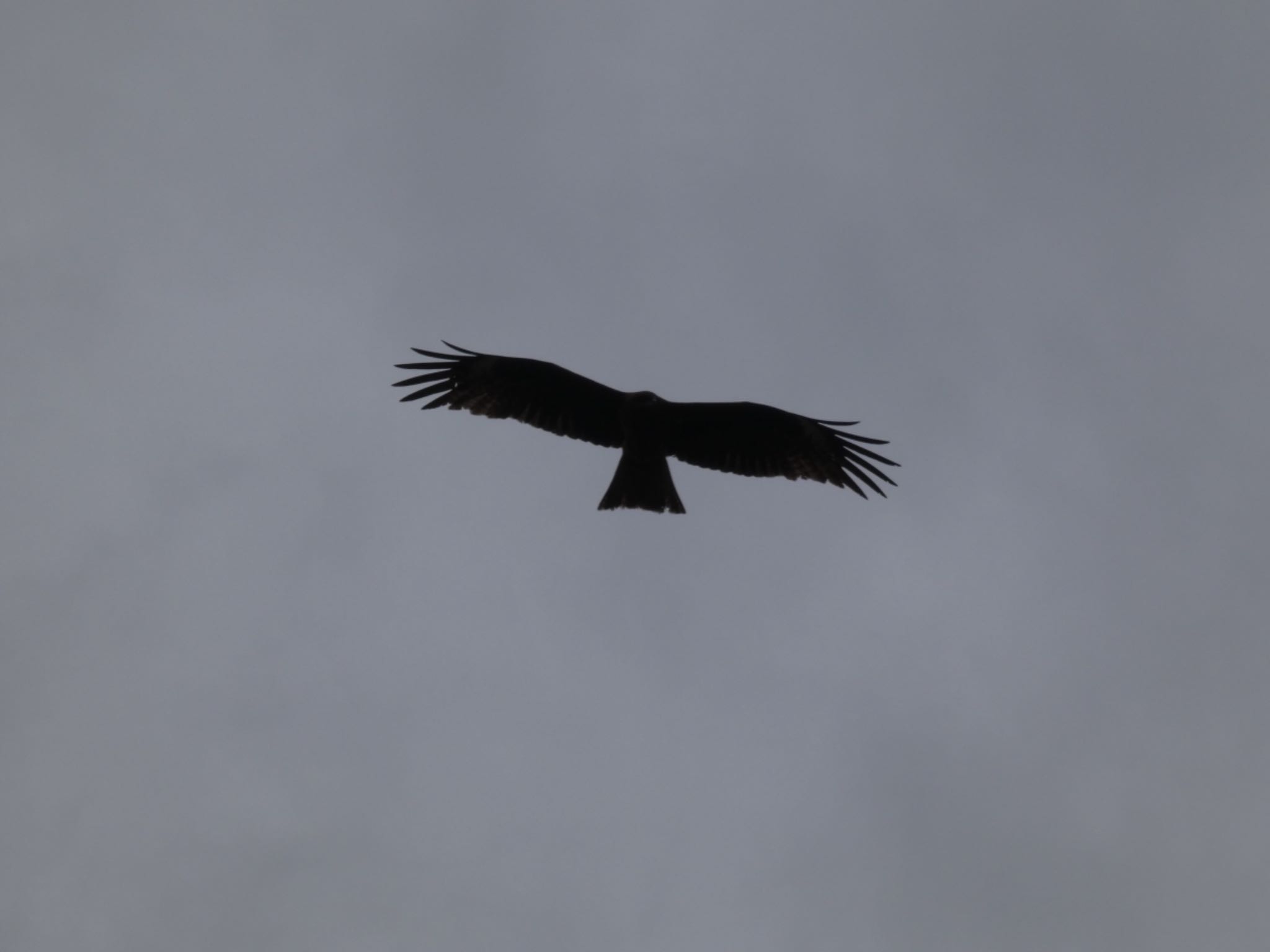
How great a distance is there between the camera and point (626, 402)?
38.8ft

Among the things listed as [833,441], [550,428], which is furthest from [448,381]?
[833,441]

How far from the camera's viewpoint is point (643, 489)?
11.8 meters

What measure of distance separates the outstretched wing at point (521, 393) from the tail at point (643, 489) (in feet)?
1.73

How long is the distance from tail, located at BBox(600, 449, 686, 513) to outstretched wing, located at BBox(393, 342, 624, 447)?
0.53 m

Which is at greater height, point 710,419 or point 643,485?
point 710,419

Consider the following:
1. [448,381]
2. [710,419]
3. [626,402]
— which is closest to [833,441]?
[710,419]

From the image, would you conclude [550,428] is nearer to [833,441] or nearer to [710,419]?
[710,419]

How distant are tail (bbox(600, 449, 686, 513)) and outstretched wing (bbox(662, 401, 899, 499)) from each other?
0.39 m

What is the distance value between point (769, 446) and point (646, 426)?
1.37 meters

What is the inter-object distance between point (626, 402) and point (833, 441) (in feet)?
7.03

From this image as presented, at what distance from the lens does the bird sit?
11.8 metres

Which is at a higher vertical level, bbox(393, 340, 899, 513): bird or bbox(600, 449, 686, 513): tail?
bbox(393, 340, 899, 513): bird

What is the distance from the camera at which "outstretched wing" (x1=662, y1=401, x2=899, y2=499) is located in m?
12.1

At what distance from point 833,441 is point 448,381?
389cm
